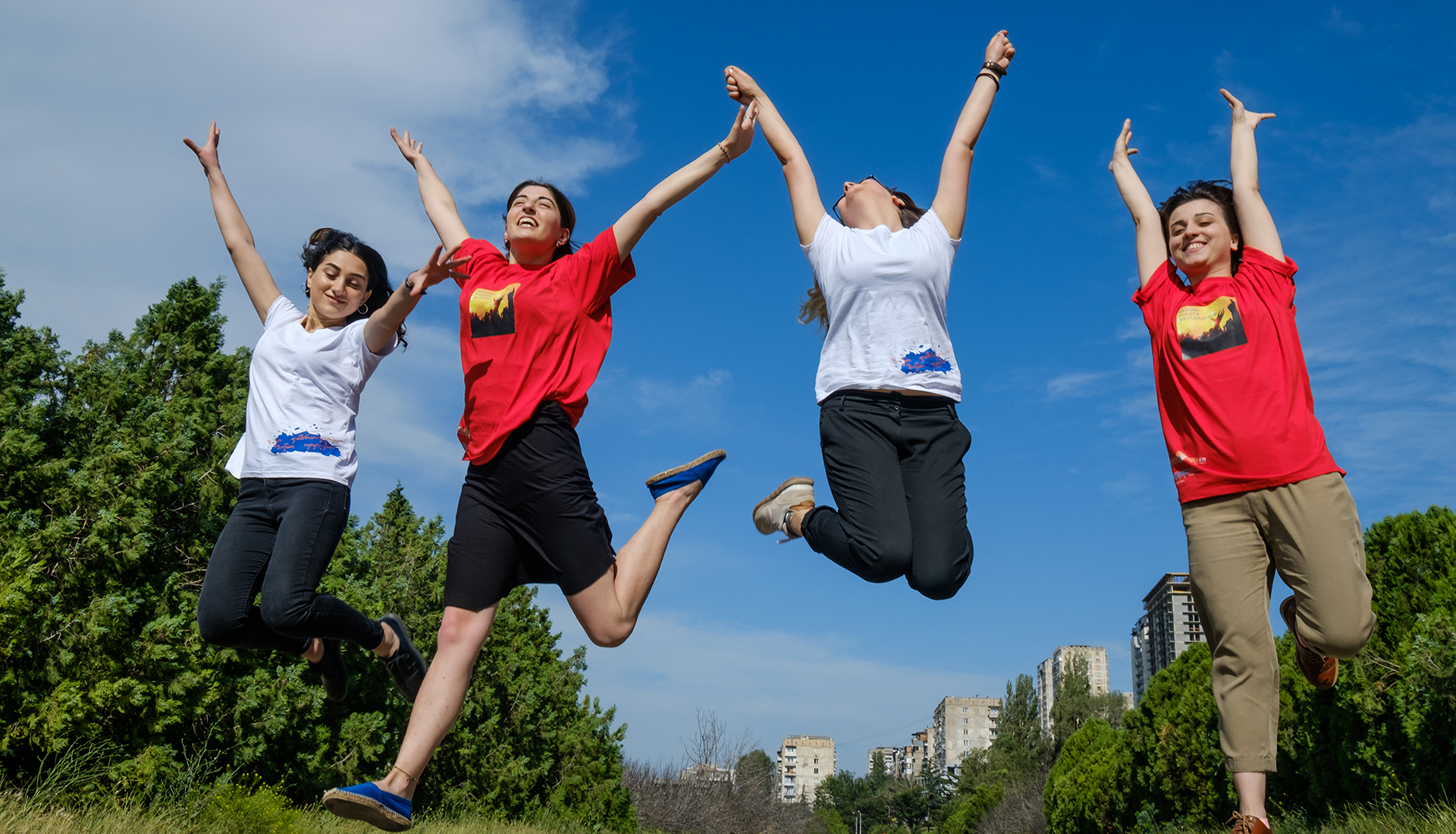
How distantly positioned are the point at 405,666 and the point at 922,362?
9.63ft

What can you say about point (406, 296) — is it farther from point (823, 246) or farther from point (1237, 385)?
point (1237, 385)

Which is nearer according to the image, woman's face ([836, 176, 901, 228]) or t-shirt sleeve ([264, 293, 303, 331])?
t-shirt sleeve ([264, 293, 303, 331])

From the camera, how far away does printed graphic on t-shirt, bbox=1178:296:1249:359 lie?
4230 mm

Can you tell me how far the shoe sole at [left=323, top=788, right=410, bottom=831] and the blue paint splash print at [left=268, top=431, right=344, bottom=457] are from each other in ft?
5.62

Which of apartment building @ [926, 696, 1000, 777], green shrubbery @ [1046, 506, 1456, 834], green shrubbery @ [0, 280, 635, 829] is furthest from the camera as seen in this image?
apartment building @ [926, 696, 1000, 777]

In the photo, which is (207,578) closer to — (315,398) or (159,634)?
(315,398)

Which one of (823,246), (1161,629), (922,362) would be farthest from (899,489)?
(1161,629)

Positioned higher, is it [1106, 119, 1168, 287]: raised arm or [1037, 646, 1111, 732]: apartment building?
[1037, 646, 1111, 732]: apartment building

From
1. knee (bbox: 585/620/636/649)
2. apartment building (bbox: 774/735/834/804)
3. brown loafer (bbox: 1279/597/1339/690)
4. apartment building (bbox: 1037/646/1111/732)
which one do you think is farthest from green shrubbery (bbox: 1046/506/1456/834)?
apartment building (bbox: 774/735/834/804)

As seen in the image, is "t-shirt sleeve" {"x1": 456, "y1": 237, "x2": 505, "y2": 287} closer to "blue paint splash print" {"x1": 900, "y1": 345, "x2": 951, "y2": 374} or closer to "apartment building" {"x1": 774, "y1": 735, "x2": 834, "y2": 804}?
"blue paint splash print" {"x1": 900, "y1": 345, "x2": 951, "y2": 374}

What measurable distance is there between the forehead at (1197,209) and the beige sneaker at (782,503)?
7.43 feet

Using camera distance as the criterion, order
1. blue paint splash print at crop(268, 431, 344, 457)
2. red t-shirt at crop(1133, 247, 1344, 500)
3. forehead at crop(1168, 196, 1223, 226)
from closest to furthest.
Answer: red t-shirt at crop(1133, 247, 1344, 500) < blue paint splash print at crop(268, 431, 344, 457) < forehead at crop(1168, 196, 1223, 226)

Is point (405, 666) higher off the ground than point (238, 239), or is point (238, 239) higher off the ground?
point (238, 239)

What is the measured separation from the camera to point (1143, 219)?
487 cm
